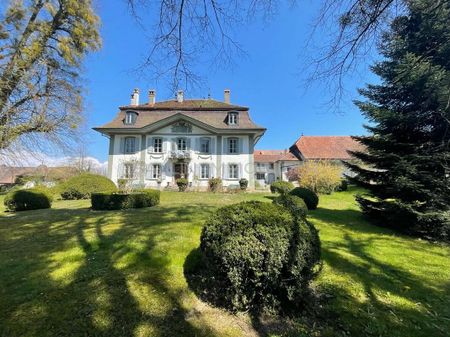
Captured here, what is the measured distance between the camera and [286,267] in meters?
3.19

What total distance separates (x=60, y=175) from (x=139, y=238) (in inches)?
1183

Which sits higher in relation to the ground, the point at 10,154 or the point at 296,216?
the point at 10,154

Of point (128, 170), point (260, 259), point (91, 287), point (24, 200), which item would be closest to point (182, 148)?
point (128, 170)

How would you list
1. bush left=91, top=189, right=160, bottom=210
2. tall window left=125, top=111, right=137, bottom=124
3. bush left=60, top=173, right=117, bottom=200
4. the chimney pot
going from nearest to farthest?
bush left=91, top=189, right=160, bottom=210
bush left=60, top=173, right=117, bottom=200
tall window left=125, top=111, right=137, bottom=124
the chimney pot

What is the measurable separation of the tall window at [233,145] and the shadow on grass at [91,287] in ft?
59.2

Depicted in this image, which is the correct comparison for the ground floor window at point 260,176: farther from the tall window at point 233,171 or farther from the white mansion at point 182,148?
the tall window at point 233,171

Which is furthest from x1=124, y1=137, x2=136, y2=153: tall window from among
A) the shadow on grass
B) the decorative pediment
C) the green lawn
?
the shadow on grass

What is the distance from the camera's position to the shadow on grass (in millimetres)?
2828

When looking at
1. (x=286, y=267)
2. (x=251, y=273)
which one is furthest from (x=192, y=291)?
(x=286, y=267)

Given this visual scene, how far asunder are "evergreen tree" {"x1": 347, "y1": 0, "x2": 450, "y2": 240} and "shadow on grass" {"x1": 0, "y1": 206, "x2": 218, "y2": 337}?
7.30 meters

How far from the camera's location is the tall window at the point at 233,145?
77.8 feet

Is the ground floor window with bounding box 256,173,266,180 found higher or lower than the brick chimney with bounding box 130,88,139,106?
lower

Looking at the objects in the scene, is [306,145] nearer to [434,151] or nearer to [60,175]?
[434,151]

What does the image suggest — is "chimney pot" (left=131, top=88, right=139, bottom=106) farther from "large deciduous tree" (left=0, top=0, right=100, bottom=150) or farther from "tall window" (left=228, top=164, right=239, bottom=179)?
"large deciduous tree" (left=0, top=0, right=100, bottom=150)
